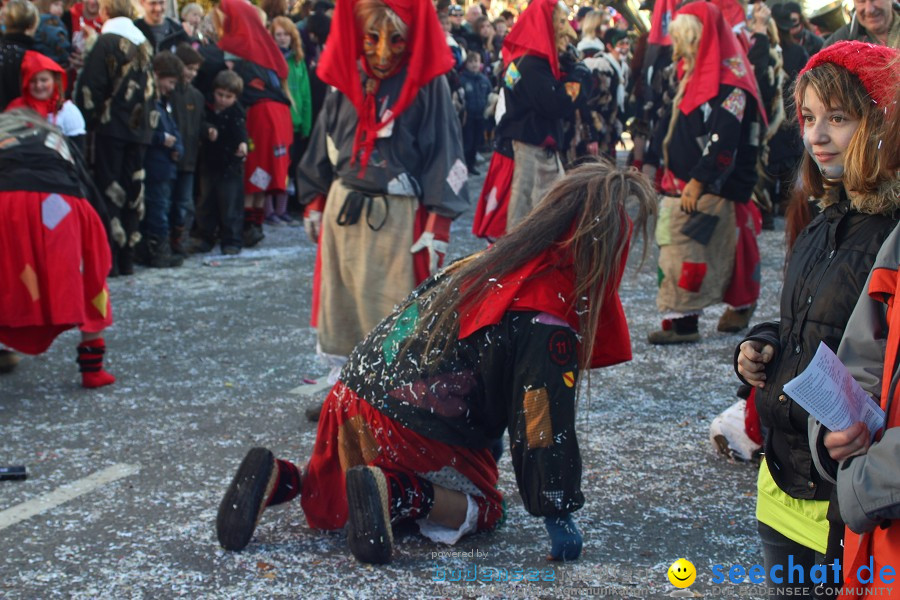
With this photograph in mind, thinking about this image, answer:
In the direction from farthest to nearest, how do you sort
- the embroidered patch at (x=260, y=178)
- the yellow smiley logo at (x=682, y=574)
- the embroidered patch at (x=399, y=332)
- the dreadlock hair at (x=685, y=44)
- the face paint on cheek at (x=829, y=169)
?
the embroidered patch at (x=260, y=178)
the dreadlock hair at (x=685, y=44)
the embroidered patch at (x=399, y=332)
the yellow smiley logo at (x=682, y=574)
the face paint on cheek at (x=829, y=169)

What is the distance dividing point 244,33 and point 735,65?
4721 mm

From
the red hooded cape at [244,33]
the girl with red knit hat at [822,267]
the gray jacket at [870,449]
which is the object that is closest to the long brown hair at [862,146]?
Answer: the girl with red knit hat at [822,267]

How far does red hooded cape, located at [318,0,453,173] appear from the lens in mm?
4613

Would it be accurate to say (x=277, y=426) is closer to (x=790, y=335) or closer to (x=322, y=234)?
(x=322, y=234)

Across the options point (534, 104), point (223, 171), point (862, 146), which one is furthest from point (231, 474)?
point (223, 171)

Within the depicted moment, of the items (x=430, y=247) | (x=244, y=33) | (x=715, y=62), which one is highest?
(x=244, y=33)

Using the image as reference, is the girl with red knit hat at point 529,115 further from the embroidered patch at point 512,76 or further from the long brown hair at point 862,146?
the long brown hair at point 862,146

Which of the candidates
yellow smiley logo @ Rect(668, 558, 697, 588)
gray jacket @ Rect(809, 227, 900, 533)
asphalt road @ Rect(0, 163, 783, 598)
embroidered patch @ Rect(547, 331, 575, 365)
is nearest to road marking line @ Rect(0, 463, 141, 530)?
asphalt road @ Rect(0, 163, 783, 598)

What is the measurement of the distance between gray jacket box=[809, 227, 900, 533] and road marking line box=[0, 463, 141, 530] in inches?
108

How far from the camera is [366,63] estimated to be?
4715 millimetres

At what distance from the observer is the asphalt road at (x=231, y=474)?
3.17 meters

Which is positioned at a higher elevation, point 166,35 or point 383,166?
point 166,35

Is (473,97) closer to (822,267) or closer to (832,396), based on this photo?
(822,267)

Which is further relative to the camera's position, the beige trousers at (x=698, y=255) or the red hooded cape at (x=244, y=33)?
the red hooded cape at (x=244, y=33)
